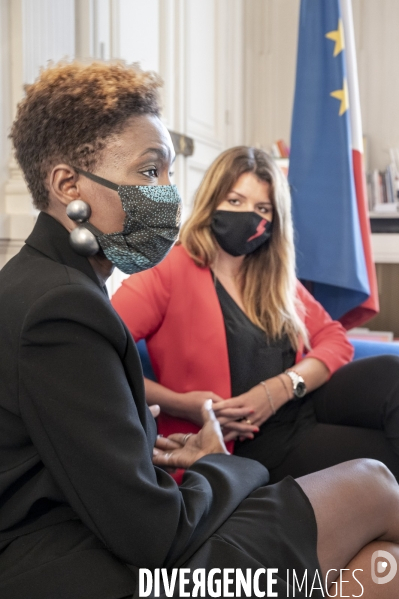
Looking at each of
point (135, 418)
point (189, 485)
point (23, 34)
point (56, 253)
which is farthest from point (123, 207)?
point (23, 34)

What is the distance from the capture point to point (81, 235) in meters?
→ 0.91

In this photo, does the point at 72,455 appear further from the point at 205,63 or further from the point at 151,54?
the point at 205,63

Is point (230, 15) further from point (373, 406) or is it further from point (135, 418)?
point (135, 418)

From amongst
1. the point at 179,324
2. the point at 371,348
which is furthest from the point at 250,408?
the point at 371,348

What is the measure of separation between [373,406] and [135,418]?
927 mm

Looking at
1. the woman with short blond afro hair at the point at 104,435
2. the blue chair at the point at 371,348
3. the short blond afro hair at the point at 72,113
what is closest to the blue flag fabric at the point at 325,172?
the blue chair at the point at 371,348

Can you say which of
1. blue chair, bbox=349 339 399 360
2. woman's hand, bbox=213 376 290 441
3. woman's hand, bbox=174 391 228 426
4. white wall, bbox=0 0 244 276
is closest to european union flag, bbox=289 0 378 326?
blue chair, bbox=349 339 399 360

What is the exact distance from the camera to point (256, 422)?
1568mm

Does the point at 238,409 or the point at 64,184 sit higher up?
the point at 64,184

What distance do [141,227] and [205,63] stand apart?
102 inches

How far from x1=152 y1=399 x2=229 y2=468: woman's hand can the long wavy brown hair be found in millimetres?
427

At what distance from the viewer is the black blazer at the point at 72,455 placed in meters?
0.78

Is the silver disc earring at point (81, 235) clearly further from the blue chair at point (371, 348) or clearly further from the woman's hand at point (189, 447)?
the blue chair at point (371, 348)

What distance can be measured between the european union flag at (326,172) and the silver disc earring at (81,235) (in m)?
1.54
